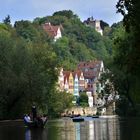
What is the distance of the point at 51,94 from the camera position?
314 ft

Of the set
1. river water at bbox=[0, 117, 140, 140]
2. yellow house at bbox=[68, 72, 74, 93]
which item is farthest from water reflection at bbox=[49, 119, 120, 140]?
yellow house at bbox=[68, 72, 74, 93]

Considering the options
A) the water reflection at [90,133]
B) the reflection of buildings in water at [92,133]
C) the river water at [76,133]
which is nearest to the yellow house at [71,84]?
the river water at [76,133]

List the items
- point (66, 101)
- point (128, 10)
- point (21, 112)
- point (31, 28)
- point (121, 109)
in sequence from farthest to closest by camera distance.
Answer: point (31, 28)
point (66, 101)
point (121, 109)
point (21, 112)
point (128, 10)

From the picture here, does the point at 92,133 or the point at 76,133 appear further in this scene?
the point at 76,133

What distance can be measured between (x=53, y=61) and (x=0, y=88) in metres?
17.7

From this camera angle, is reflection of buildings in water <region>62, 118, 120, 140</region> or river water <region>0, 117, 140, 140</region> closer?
reflection of buildings in water <region>62, 118, 120, 140</region>

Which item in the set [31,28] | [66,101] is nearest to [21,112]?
[66,101]

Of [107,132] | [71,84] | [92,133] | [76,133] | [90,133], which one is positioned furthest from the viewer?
[71,84]

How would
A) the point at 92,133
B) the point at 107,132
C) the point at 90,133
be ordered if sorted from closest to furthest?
the point at 92,133
the point at 90,133
the point at 107,132

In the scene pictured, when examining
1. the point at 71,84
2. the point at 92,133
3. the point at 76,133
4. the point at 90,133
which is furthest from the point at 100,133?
the point at 71,84

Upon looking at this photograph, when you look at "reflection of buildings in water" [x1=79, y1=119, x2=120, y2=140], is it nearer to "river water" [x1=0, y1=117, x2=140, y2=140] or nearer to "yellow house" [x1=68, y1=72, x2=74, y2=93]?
"river water" [x1=0, y1=117, x2=140, y2=140]

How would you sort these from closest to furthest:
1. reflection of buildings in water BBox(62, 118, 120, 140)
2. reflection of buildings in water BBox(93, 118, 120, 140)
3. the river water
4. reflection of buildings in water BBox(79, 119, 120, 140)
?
reflection of buildings in water BBox(93, 118, 120, 140)
reflection of buildings in water BBox(79, 119, 120, 140)
reflection of buildings in water BBox(62, 118, 120, 140)
the river water

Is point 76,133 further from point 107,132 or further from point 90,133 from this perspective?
point 107,132

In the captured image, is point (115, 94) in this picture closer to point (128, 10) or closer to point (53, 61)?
point (53, 61)
